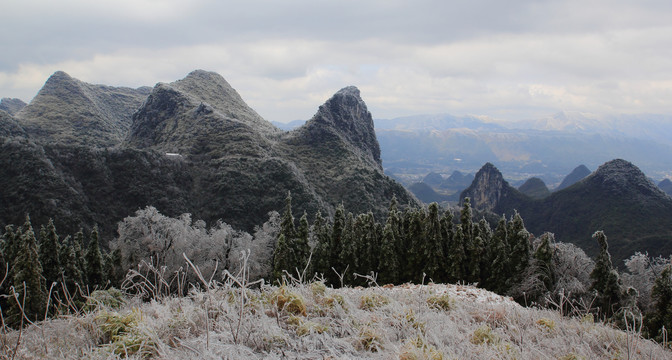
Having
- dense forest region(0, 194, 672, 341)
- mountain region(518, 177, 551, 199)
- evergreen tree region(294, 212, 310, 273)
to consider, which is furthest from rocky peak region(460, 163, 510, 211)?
evergreen tree region(294, 212, 310, 273)

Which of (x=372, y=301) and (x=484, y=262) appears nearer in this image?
(x=372, y=301)

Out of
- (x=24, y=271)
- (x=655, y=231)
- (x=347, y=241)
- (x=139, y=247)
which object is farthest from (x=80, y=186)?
(x=655, y=231)

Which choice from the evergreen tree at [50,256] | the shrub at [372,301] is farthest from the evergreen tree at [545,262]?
the evergreen tree at [50,256]

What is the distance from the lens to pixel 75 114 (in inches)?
3802

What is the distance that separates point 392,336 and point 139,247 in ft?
97.2

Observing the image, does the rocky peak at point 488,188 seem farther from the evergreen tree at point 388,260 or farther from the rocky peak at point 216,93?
the evergreen tree at point 388,260

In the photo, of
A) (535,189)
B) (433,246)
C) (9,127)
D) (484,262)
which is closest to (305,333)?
(433,246)

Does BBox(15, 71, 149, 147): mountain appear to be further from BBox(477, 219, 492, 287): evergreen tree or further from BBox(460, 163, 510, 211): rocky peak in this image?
BBox(460, 163, 510, 211): rocky peak

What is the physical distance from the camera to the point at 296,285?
6043mm

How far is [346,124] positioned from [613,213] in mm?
63750

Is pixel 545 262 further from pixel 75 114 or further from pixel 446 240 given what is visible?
pixel 75 114

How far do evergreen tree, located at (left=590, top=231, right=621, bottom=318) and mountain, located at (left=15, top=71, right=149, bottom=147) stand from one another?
89278 millimetres

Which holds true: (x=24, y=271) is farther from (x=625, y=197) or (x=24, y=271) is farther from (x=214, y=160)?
(x=625, y=197)

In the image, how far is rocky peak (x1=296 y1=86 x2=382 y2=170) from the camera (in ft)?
294
